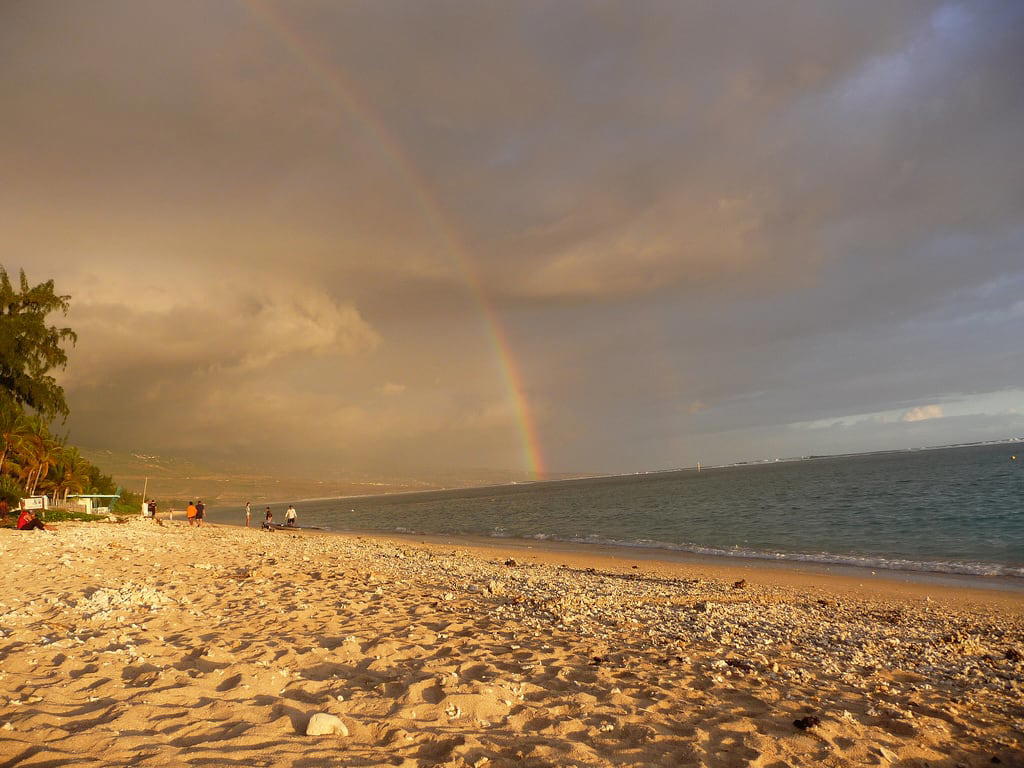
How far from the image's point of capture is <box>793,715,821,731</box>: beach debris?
5.87 metres

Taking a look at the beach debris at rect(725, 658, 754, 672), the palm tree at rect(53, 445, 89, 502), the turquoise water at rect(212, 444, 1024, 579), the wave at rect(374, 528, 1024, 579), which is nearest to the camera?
the beach debris at rect(725, 658, 754, 672)

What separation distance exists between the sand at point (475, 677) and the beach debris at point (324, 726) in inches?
0.7

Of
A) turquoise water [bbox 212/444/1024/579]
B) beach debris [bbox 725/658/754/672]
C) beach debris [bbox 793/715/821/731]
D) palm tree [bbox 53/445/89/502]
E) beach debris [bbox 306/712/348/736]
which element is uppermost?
palm tree [bbox 53/445/89/502]

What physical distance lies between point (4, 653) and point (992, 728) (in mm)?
11898

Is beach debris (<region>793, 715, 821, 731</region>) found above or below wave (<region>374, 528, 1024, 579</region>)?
above

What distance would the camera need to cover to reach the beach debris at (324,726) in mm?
5234

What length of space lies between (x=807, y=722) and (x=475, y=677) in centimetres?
369

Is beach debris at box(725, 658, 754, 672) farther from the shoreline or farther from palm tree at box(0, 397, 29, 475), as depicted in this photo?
palm tree at box(0, 397, 29, 475)

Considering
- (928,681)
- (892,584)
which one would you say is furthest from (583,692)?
(892,584)

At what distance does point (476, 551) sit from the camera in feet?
104

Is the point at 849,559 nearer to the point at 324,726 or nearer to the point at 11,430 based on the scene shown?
the point at 324,726

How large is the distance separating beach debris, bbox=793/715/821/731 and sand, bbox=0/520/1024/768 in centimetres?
7

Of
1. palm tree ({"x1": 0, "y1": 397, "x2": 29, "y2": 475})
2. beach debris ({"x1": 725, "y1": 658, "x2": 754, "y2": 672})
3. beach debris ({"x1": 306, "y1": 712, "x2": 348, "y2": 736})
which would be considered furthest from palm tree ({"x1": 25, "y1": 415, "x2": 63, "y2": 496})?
beach debris ({"x1": 725, "y1": 658, "x2": 754, "y2": 672})

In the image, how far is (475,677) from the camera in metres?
7.14
